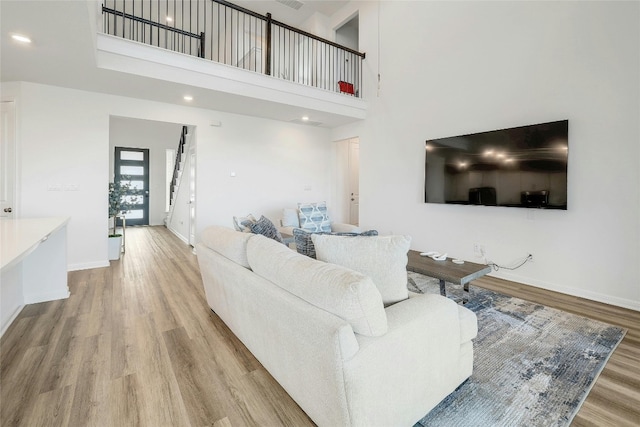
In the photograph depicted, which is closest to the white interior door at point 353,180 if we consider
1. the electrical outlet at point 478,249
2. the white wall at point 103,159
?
the white wall at point 103,159

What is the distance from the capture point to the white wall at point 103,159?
3871 mm

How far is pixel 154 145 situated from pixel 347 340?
982cm

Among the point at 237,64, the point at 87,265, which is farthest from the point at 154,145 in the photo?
the point at 87,265

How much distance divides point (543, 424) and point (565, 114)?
10.4 ft

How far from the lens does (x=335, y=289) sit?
1.21m

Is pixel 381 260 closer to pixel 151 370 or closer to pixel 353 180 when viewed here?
pixel 151 370

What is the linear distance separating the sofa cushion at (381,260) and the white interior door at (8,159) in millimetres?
4656

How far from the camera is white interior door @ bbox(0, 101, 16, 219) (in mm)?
3732

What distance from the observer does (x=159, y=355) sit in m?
2.05

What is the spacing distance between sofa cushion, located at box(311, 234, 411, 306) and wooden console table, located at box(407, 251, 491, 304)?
3.58ft

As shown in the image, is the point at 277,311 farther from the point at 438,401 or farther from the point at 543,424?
the point at 543,424

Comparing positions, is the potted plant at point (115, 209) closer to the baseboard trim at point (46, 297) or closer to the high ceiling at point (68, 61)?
the high ceiling at point (68, 61)

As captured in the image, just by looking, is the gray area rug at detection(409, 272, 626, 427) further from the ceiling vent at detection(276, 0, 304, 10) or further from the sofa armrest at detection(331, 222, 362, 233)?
the ceiling vent at detection(276, 0, 304, 10)

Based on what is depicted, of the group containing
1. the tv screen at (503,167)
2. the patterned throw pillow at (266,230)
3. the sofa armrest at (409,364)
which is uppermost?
the tv screen at (503,167)
